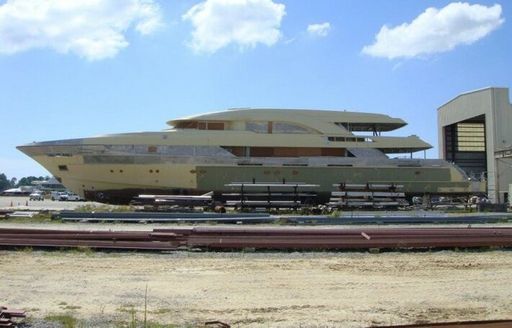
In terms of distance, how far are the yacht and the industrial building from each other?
28.8 ft

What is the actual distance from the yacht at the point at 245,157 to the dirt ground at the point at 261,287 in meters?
20.0

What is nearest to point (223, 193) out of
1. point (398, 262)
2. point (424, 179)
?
point (424, 179)

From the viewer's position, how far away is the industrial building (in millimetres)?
47812

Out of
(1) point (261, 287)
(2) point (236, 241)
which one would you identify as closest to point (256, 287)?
(1) point (261, 287)

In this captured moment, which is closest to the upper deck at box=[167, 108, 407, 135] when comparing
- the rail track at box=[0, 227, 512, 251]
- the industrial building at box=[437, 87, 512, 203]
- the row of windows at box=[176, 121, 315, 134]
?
the row of windows at box=[176, 121, 315, 134]

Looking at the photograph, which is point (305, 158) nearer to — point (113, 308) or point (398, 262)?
point (398, 262)

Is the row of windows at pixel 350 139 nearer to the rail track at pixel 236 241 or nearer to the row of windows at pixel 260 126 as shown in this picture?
the row of windows at pixel 260 126

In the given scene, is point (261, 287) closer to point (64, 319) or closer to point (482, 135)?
point (64, 319)

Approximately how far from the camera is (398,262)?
11.9 metres

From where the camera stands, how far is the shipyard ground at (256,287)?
709 cm

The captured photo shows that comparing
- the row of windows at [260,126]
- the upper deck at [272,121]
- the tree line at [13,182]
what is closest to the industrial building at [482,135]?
the upper deck at [272,121]

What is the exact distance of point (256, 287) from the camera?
9.02m

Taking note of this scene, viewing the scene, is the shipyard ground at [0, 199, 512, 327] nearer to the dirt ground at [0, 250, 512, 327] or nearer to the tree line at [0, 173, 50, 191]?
the dirt ground at [0, 250, 512, 327]

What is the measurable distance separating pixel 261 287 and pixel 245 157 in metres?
25.4
